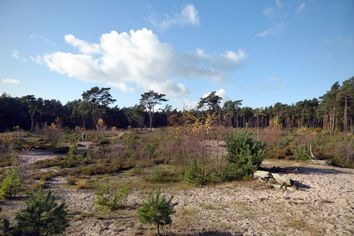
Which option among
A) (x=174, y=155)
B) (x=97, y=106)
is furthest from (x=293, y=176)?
(x=97, y=106)

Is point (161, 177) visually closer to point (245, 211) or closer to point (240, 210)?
point (240, 210)

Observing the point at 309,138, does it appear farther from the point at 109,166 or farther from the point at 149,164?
the point at 109,166

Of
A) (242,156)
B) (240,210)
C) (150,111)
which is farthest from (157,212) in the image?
(150,111)

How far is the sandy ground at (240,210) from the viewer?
7266mm

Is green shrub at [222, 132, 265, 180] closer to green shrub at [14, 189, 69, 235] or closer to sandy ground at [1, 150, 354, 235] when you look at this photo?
sandy ground at [1, 150, 354, 235]

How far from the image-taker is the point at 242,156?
12.7 m

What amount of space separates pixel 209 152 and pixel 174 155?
2.17 m

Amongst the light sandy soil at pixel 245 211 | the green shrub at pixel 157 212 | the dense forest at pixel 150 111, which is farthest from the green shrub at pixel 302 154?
the dense forest at pixel 150 111

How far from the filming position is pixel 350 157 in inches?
699

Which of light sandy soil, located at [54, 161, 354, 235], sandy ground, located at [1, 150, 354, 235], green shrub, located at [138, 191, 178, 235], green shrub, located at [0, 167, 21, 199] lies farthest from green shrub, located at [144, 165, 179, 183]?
green shrub, located at [138, 191, 178, 235]

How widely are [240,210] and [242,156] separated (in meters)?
4.19

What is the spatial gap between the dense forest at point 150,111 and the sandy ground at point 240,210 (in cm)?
2811

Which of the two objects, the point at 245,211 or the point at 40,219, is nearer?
the point at 40,219

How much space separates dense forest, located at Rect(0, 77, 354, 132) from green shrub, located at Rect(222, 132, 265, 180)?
1016 inches
